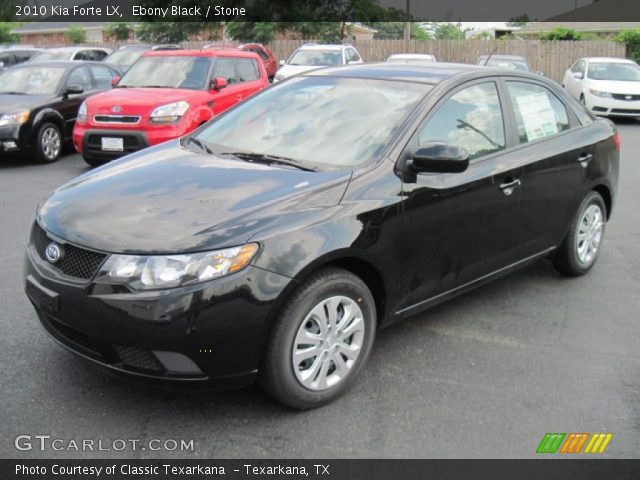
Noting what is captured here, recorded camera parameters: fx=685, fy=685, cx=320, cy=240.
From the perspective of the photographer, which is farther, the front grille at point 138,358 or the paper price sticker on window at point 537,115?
the paper price sticker on window at point 537,115

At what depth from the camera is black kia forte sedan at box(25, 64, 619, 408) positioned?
118 inches

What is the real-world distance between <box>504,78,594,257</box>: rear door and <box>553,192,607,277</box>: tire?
0.17 meters

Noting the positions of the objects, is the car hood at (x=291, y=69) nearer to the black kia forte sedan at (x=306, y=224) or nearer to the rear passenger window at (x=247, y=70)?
the rear passenger window at (x=247, y=70)

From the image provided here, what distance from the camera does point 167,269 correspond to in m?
2.97

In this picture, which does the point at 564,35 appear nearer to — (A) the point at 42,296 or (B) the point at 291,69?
(B) the point at 291,69

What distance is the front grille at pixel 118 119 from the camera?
29.9 ft

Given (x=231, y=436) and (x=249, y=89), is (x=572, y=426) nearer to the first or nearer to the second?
(x=231, y=436)

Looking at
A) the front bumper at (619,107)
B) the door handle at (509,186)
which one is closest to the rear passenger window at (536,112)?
the door handle at (509,186)

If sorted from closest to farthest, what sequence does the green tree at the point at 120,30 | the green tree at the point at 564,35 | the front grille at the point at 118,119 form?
the front grille at the point at 118,119, the green tree at the point at 564,35, the green tree at the point at 120,30

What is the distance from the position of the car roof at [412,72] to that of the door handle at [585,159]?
774 millimetres

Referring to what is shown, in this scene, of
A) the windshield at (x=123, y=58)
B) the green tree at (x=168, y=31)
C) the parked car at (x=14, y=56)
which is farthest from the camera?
the green tree at (x=168, y=31)

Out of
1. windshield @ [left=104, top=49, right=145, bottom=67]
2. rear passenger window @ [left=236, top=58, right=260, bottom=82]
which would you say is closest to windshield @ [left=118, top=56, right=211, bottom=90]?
rear passenger window @ [left=236, top=58, right=260, bottom=82]

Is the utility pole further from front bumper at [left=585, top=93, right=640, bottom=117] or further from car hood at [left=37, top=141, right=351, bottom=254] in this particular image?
car hood at [left=37, top=141, right=351, bottom=254]

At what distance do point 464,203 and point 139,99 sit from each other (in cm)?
644
